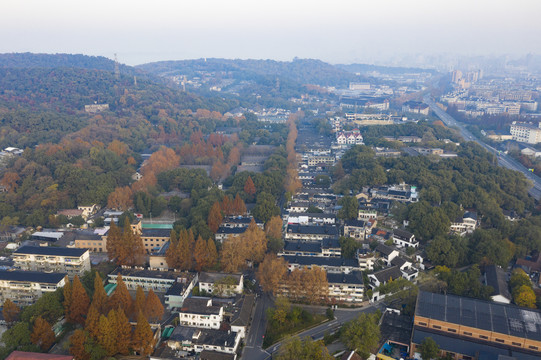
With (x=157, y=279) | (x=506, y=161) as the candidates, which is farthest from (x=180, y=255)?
(x=506, y=161)

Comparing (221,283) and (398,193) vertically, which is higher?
(398,193)

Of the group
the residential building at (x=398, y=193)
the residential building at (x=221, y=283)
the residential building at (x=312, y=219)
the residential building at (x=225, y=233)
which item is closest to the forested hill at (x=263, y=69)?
the residential building at (x=398, y=193)

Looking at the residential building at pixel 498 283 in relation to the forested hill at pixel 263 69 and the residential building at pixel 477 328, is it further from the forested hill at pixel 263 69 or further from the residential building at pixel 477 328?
the forested hill at pixel 263 69

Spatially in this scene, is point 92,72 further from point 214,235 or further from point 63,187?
point 214,235

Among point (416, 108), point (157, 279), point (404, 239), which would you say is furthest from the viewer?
point (416, 108)

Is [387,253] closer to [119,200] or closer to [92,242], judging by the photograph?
[92,242]

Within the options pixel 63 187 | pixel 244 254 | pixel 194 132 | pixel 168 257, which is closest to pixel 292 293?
pixel 244 254
